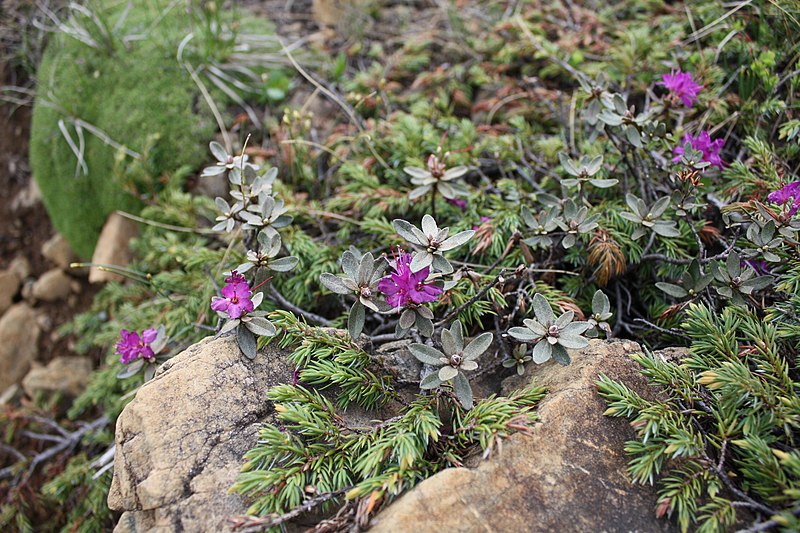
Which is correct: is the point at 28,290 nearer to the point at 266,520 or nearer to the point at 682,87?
the point at 266,520

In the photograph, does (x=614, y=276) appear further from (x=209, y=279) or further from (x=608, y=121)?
(x=209, y=279)

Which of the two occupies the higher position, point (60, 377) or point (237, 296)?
point (237, 296)

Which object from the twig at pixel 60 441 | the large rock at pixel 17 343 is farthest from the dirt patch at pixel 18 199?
the twig at pixel 60 441

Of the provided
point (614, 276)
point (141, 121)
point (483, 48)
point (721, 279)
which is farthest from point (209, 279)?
point (483, 48)

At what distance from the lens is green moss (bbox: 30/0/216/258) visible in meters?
3.64

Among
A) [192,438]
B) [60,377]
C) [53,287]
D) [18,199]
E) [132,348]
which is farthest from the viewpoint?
[18,199]

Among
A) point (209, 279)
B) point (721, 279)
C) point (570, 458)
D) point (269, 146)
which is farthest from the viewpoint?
point (269, 146)

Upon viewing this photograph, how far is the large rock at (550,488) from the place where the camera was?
155 cm

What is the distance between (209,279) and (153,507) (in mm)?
1197

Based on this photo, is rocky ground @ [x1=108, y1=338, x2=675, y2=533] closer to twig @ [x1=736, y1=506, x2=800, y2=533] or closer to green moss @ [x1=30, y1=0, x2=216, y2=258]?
twig @ [x1=736, y1=506, x2=800, y2=533]

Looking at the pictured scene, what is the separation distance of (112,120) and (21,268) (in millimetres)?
1523

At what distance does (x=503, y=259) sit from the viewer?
2453 millimetres

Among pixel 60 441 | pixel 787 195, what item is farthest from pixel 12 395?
pixel 787 195

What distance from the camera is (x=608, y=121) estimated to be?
7.70ft
